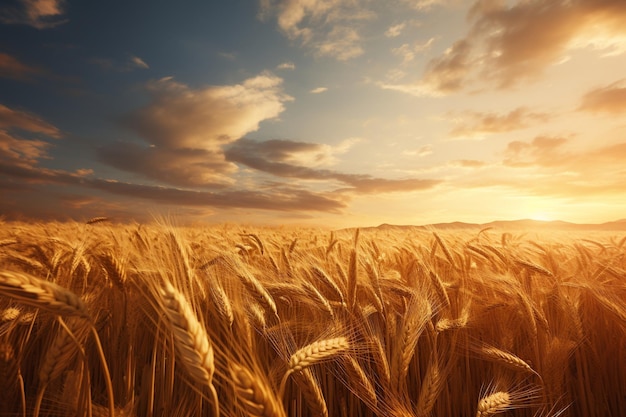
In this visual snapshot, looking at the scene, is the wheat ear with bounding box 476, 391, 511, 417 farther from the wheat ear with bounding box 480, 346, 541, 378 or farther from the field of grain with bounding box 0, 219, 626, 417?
the wheat ear with bounding box 480, 346, 541, 378

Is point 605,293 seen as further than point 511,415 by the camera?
Yes

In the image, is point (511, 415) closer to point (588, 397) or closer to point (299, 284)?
point (588, 397)

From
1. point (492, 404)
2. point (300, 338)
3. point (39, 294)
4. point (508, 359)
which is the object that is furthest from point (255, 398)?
point (508, 359)

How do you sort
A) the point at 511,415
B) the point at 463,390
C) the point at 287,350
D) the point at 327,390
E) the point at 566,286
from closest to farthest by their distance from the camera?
the point at 287,350 < the point at 327,390 < the point at 511,415 < the point at 463,390 < the point at 566,286

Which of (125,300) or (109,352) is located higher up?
(125,300)

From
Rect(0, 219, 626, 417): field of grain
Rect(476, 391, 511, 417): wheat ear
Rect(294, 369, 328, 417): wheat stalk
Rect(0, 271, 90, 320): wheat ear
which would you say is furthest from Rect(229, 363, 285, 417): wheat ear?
Rect(476, 391, 511, 417): wheat ear

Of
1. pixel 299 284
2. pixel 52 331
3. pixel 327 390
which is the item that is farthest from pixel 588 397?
pixel 52 331

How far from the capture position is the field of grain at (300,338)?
1.37m

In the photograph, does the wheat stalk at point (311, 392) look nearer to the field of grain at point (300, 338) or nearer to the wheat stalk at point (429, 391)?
the field of grain at point (300, 338)

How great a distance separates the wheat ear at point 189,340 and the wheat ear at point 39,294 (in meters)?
0.28

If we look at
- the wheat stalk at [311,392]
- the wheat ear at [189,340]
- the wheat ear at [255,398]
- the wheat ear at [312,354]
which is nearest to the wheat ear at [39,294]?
the wheat ear at [189,340]

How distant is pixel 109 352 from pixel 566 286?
10.8ft

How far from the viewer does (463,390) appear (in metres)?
2.18

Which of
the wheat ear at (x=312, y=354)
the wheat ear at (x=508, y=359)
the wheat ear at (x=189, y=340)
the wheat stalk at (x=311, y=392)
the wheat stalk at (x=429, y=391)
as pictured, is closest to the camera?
the wheat ear at (x=189, y=340)
